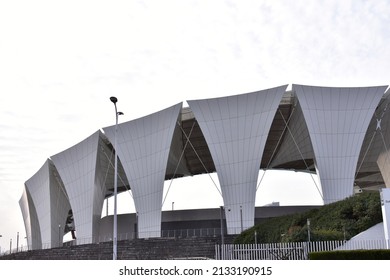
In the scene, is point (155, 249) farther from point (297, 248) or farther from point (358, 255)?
point (358, 255)

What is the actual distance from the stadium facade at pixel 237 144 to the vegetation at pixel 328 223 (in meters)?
7.39

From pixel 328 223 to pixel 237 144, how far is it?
14.9m

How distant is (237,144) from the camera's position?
44.2 meters

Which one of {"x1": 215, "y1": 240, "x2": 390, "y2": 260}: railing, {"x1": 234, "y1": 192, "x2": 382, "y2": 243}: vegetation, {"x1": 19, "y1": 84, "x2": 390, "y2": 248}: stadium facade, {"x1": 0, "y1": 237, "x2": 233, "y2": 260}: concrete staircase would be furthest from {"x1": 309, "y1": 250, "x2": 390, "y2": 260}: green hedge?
{"x1": 19, "y1": 84, "x2": 390, "y2": 248}: stadium facade

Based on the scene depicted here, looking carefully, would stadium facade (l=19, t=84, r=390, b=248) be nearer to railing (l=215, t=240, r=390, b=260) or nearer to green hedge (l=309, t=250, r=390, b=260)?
railing (l=215, t=240, r=390, b=260)

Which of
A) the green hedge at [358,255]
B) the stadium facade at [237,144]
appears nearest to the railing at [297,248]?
the green hedge at [358,255]

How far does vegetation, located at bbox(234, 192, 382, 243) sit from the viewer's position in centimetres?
2825

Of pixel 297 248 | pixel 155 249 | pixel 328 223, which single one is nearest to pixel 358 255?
pixel 297 248

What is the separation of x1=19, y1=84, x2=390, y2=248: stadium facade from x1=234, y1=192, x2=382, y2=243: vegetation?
24.3 feet

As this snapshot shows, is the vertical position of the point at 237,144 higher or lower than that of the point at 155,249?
higher
